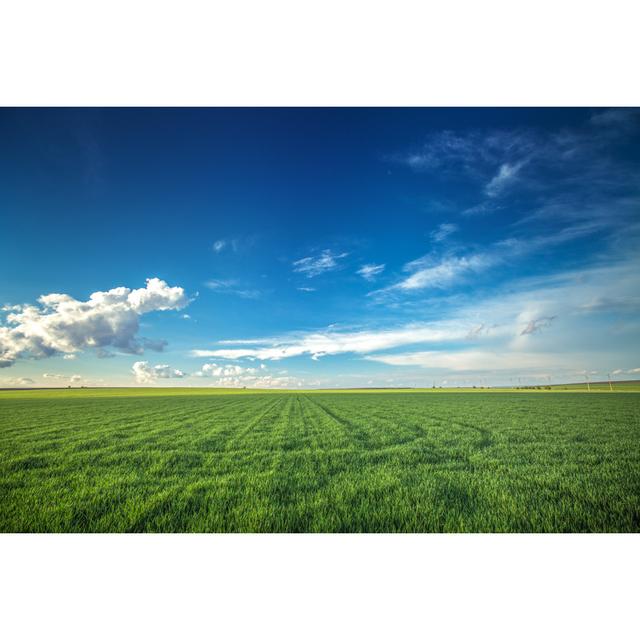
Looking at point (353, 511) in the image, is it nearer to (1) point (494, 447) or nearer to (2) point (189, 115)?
(1) point (494, 447)

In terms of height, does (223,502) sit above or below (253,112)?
below

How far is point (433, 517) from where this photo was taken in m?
5.00

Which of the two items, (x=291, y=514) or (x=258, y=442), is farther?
(x=258, y=442)

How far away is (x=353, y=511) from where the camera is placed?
515 cm

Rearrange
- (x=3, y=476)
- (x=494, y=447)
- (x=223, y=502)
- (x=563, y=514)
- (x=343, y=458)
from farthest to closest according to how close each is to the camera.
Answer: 1. (x=494, y=447)
2. (x=343, y=458)
3. (x=3, y=476)
4. (x=223, y=502)
5. (x=563, y=514)

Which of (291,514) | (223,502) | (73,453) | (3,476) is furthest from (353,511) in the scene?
(73,453)

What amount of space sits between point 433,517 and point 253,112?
10420mm

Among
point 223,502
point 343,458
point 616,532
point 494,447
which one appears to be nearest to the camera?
point 616,532

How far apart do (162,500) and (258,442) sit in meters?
6.13

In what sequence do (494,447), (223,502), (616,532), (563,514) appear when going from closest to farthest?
(616,532) → (563,514) → (223,502) → (494,447)

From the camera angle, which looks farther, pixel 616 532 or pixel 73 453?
pixel 73 453

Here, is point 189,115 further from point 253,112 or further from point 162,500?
point 162,500

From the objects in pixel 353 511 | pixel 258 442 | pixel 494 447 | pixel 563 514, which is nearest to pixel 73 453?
pixel 258 442

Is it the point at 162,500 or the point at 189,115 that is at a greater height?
the point at 189,115
